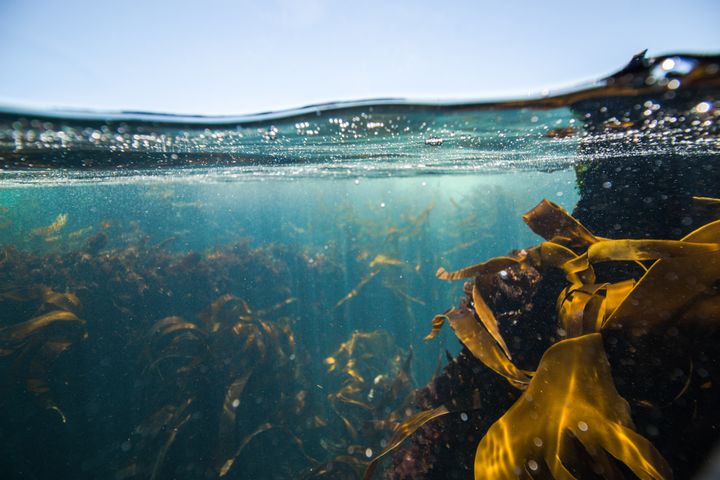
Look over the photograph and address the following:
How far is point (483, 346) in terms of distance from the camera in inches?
120

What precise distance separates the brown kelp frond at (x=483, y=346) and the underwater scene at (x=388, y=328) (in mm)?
23

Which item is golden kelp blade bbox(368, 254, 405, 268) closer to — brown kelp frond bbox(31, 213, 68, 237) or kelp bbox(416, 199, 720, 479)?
kelp bbox(416, 199, 720, 479)

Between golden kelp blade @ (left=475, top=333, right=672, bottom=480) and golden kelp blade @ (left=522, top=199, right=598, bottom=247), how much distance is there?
5.58 feet

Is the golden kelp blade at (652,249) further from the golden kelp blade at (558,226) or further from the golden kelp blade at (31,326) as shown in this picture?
the golden kelp blade at (31,326)

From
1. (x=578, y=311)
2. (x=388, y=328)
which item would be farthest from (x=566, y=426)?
(x=388, y=328)

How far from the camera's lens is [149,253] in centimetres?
1273

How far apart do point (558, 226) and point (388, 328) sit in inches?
505

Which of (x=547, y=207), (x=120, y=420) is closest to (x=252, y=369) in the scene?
(x=120, y=420)

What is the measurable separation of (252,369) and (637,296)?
8.26 metres

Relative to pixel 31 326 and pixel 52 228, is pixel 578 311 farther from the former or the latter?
pixel 52 228

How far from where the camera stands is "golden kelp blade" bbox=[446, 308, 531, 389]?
108 inches

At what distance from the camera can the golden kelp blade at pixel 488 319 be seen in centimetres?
304

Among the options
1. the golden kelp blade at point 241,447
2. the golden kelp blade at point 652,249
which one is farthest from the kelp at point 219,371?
the golden kelp blade at point 652,249

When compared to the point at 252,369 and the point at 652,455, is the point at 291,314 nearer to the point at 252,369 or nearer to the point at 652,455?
the point at 252,369
